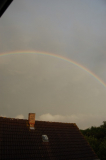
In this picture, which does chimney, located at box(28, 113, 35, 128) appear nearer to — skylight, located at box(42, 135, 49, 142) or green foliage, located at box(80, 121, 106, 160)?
skylight, located at box(42, 135, 49, 142)

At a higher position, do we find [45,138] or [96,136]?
[45,138]

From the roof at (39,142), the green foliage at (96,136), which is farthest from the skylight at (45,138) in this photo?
the green foliage at (96,136)

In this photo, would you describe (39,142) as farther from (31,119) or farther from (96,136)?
(96,136)

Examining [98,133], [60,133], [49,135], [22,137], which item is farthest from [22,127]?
[98,133]

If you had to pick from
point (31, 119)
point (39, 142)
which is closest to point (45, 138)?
point (39, 142)

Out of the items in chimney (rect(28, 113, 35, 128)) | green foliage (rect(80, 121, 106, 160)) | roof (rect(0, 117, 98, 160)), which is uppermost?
chimney (rect(28, 113, 35, 128))

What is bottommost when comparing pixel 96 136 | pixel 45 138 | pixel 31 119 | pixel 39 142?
pixel 96 136

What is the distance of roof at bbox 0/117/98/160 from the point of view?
11328 mm

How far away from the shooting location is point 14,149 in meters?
11.3

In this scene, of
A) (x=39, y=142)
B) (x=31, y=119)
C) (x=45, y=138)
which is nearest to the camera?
(x=39, y=142)

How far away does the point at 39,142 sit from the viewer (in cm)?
1299

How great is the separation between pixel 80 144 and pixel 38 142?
14.5 feet

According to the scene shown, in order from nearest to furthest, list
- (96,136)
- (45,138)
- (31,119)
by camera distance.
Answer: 1. (45,138)
2. (31,119)
3. (96,136)

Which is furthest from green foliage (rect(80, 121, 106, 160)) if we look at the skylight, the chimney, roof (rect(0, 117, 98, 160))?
the chimney
